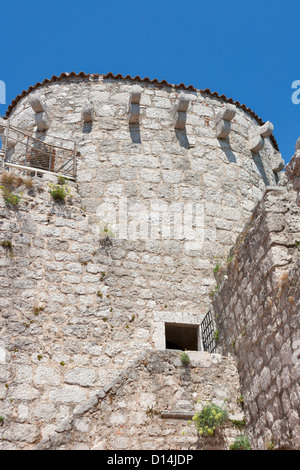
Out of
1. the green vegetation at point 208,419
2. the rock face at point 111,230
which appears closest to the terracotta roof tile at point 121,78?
the rock face at point 111,230

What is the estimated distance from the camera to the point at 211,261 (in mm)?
9031

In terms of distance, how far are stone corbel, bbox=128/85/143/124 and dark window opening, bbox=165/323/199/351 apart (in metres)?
4.08

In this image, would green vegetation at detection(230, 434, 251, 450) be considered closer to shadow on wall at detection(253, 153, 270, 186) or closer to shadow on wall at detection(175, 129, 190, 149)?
shadow on wall at detection(175, 129, 190, 149)

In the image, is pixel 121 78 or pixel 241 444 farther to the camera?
pixel 121 78

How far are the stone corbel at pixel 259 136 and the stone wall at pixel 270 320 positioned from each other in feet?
13.8

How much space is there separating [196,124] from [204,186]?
1455 millimetres

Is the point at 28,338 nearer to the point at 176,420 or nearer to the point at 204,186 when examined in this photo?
the point at 176,420

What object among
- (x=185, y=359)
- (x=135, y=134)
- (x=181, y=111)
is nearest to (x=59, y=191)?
(x=135, y=134)

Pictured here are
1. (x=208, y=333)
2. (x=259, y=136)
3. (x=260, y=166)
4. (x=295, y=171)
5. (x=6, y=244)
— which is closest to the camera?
(x=295, y=171)

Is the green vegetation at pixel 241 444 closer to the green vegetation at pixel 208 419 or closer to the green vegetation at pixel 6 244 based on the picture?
the green vegetation at pixel 208 419

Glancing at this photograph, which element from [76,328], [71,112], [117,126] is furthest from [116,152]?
[76,328]

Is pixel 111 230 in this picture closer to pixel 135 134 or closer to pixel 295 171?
pixel 135 134

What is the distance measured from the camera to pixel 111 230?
886 cm

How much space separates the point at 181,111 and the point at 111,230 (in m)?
2.98
